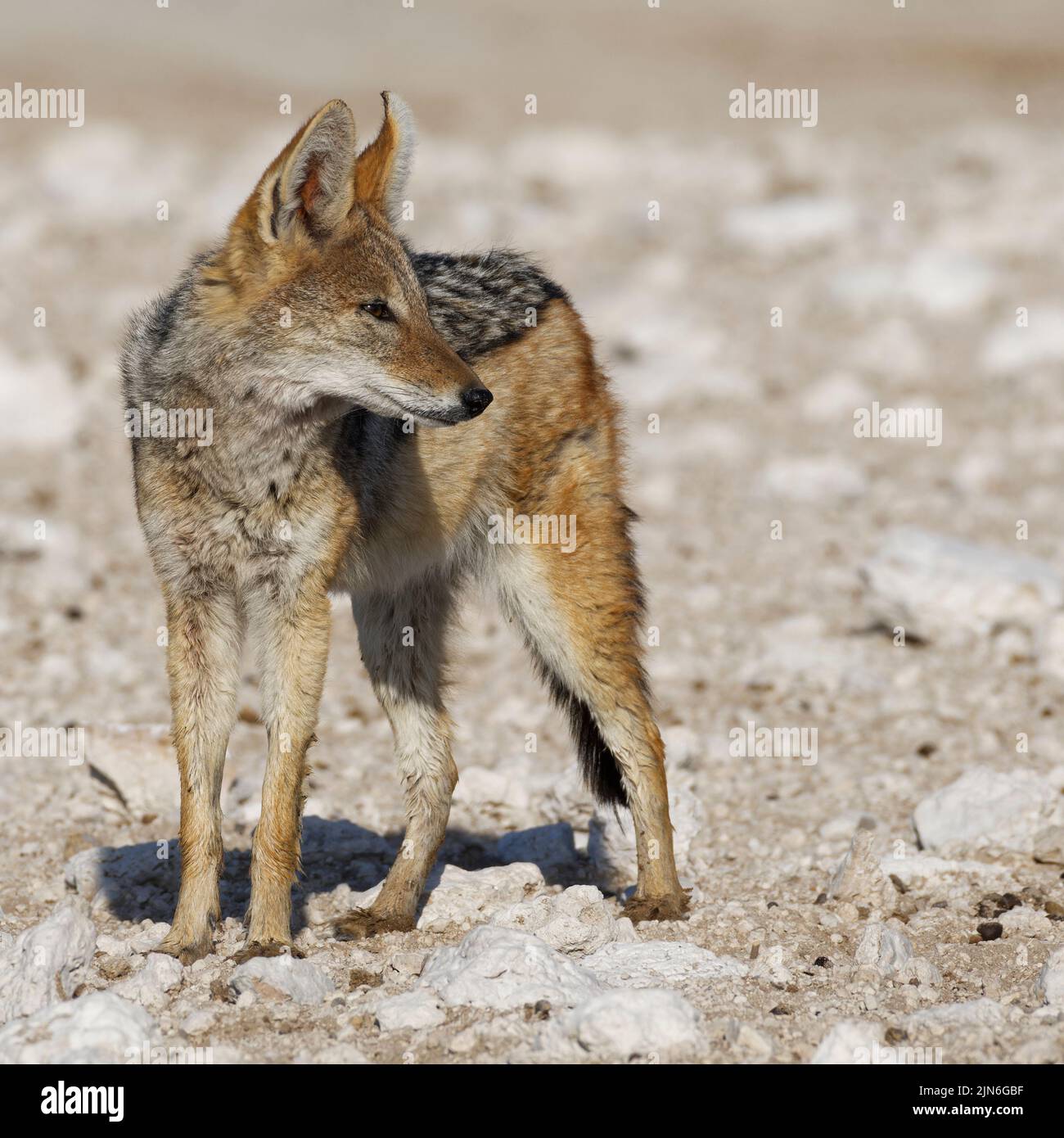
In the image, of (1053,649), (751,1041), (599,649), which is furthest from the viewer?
(1053,649)

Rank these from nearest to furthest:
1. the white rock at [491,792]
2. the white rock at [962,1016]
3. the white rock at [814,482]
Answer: the white rock at [962,1016] → the white rock at [491,792] → the white rock at [814,482]

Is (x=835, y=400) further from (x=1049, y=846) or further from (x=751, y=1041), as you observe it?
(x=751, y=1041)

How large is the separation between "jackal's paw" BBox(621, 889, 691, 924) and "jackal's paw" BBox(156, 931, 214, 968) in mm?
1767

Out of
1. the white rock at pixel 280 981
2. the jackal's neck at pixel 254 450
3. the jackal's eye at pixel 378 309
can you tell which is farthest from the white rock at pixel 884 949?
the jackal's eye at pixel 378 309

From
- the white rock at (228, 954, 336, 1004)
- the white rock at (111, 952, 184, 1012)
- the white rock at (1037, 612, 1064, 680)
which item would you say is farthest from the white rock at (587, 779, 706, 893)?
the white rock at (1037, 612, 1064, 680)

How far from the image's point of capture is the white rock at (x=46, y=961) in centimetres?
540

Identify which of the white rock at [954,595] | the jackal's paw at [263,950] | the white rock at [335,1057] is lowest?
the white rock at [335,1057]

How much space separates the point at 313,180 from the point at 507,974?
3.03 meters

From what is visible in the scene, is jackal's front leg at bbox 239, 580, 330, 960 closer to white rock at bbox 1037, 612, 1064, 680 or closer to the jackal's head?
the jackal's head

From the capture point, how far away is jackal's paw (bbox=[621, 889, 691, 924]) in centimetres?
671

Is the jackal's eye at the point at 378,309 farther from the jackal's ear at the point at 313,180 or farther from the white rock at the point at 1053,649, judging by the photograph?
the white rock at the point at 1053,649

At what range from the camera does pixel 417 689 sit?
7.59m

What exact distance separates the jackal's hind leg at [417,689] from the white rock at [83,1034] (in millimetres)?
2284

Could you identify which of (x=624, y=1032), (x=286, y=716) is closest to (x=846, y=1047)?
(x=624, y=1032)
